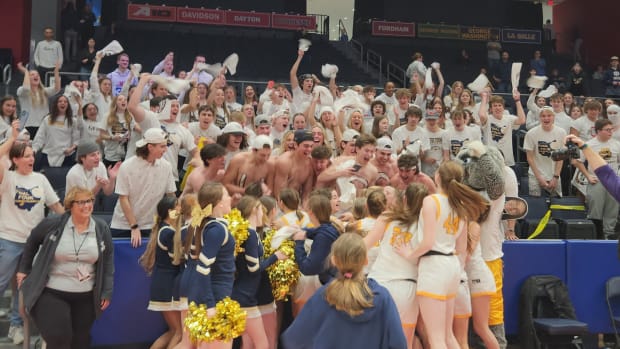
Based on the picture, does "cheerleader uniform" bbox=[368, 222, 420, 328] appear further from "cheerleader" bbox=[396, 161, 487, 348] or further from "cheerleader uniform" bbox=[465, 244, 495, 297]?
"cheerleader uniform" bbox=[465, 244, 495, 297]

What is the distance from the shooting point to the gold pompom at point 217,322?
4.65 m

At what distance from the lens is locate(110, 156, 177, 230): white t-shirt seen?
6.52 meters

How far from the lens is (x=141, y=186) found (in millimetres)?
6594

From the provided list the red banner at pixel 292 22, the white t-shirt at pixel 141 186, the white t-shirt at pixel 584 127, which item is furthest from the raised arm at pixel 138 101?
the red banner at pixel 292 22

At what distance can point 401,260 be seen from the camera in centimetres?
497

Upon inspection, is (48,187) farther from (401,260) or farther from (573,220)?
(573,220)

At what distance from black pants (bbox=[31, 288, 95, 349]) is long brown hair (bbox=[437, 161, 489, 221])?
2.90 meters

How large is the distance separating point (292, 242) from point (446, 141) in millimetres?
4810

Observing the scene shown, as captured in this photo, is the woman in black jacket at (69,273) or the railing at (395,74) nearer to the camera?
the woman in black jacket at (69,273)

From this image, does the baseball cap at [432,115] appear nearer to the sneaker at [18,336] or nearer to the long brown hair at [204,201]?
the long brown hair at [204,201]

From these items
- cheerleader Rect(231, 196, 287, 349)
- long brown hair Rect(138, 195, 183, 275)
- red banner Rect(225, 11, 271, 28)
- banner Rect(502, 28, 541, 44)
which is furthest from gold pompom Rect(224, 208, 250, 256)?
banner Rect(502, 28, 541, 44)

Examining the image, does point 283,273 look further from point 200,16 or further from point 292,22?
point 292,22

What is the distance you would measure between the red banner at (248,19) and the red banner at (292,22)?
0.23m

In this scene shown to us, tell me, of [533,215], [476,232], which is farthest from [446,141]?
[476,232]
